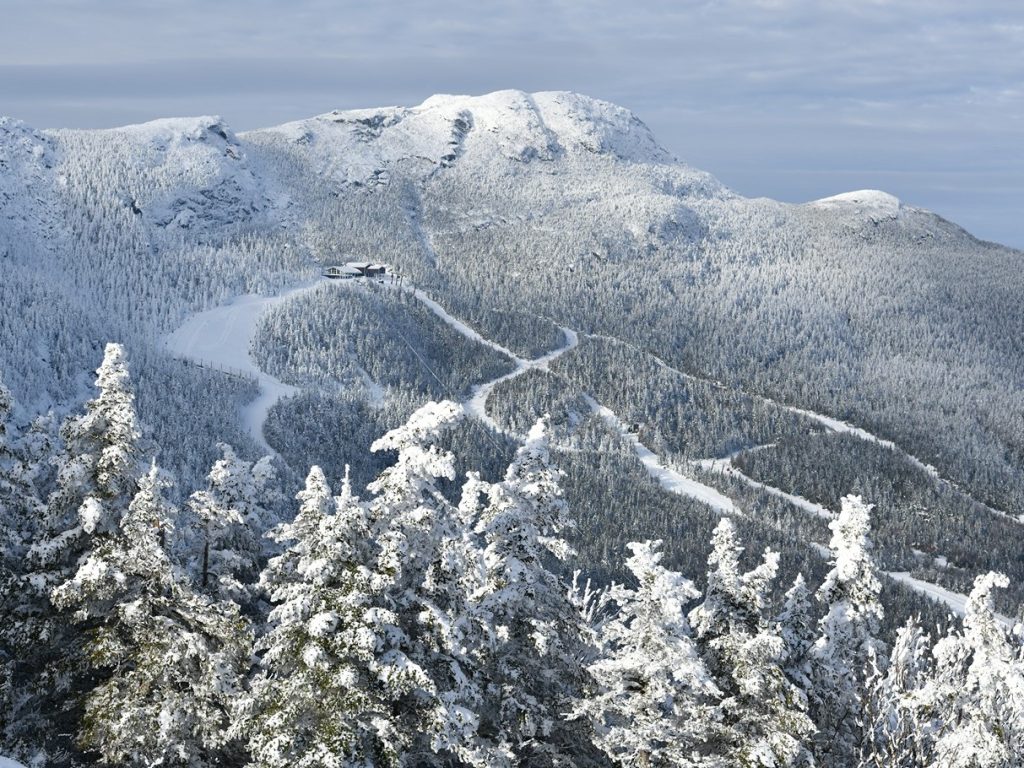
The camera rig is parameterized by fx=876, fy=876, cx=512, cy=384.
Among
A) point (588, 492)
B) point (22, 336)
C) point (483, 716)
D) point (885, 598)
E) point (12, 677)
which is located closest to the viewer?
point (483, 716)

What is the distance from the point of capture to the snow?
165 meters

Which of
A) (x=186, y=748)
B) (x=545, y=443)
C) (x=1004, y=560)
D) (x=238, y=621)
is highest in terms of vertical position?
(x=545, y=443)

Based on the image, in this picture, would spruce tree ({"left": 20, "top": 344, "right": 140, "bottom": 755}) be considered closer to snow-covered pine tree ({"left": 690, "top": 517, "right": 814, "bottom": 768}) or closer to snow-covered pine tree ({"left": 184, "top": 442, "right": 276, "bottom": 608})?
snow-covered pine tree ({"left": 184, "top": 442, "right": 276, "bottom": 608})

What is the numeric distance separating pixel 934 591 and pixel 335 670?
587ft

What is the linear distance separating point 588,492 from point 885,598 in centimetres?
5797

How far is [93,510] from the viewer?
26562 millimetres

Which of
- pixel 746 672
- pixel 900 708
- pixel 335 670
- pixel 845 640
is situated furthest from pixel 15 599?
pixel 845 640

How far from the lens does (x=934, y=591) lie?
570ft

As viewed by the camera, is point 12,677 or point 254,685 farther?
point 12,677

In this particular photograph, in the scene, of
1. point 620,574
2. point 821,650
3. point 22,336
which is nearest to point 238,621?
point 821,650

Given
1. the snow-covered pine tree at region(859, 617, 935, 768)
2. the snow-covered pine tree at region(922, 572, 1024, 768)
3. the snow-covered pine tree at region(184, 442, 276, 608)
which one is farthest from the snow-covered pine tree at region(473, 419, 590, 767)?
the snow-covered pine tree at region(184, 442, 276, 608)

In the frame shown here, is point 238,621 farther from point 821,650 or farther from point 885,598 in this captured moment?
point 885,598

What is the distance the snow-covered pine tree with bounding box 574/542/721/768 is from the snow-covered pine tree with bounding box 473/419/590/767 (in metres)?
1.49

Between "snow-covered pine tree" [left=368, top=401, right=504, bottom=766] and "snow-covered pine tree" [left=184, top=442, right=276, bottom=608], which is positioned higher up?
"snow-covered pine tree" [left=368, top=401, right=504, bottom=766]
